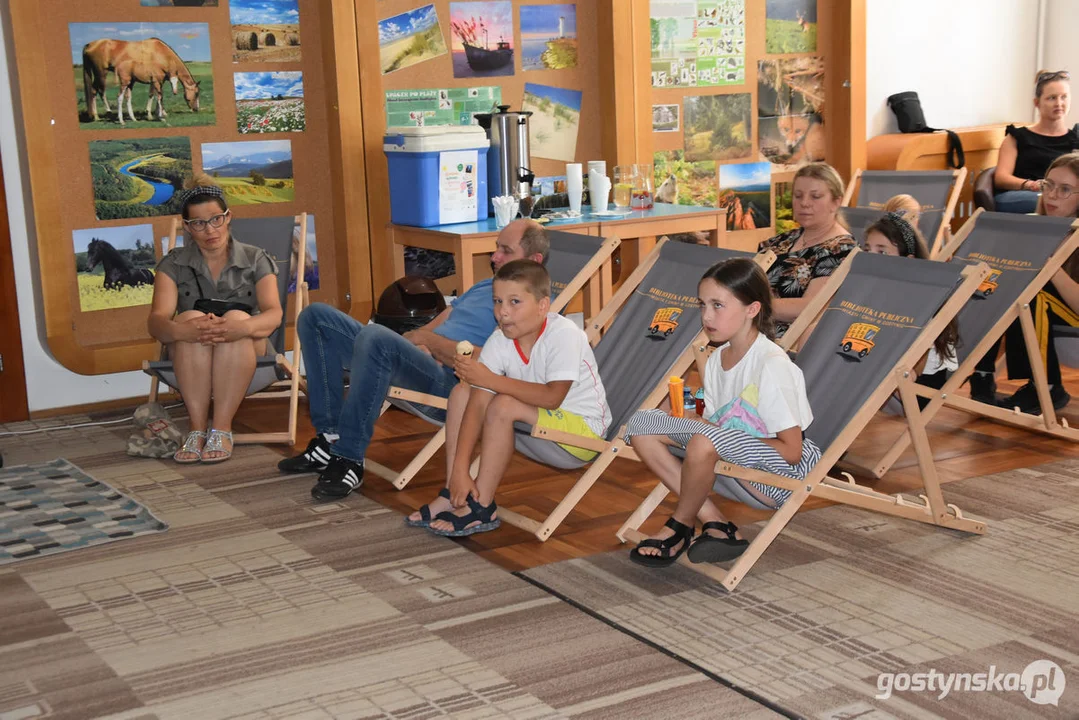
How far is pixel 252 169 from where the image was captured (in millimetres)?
5984

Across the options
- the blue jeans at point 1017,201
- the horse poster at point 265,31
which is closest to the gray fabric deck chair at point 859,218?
the blue jeans at point 1017,201

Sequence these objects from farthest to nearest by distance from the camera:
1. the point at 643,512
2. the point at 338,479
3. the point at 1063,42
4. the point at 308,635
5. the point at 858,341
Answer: the point at 1063,42 < the point at 338,479 < the point at 858,341 < the point at 643,512 < the point at 308,635

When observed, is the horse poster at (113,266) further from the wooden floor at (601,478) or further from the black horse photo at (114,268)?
the wooden floor at (601,478)

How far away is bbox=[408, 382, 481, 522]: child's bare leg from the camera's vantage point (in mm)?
3869

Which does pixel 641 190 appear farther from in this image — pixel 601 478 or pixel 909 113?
pixel 909 113

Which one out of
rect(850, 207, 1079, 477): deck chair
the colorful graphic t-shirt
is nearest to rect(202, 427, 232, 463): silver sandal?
the colorful graphic t-shirt

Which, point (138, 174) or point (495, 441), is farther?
point (138, 174)

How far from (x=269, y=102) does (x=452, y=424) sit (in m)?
2.73

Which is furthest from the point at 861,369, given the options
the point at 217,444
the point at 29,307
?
the point at 29,307

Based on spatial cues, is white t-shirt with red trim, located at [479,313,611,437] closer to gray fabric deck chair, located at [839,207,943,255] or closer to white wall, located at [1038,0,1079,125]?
gray fabric deck chair, located at [839,207,943,255]

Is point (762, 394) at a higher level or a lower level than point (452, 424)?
higher

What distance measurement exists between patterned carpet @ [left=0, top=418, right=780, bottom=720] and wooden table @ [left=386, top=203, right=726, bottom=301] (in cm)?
165

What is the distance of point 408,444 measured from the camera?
4945mm

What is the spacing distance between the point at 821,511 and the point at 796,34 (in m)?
4.10
